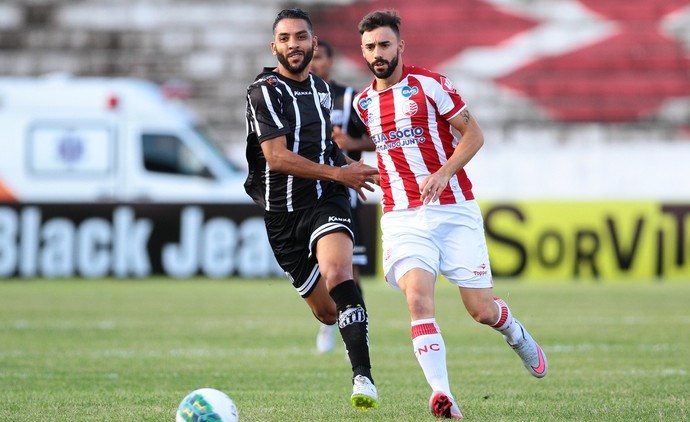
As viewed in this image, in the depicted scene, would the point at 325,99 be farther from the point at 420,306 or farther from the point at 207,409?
the point at 207,409

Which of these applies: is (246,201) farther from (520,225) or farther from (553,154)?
(553,154)

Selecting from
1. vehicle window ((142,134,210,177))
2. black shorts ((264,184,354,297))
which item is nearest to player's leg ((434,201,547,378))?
black shorts ((264,184,354,297))

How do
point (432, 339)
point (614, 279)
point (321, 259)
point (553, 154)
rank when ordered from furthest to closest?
point (553, 154), point (614, 279), point (321, 259), point (432, 339)

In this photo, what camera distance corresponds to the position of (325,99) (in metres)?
7.42

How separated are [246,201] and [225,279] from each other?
3.89 feet

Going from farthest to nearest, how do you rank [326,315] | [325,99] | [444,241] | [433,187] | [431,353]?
[326,315] < [325,99] < [444,241] < [433,187] < [431,353]

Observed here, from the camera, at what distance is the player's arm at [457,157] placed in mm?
6609

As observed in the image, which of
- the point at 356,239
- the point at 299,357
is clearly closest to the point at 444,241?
the point at 299,357

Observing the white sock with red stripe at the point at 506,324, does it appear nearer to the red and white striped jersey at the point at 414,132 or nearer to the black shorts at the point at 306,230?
the red and white striped jersey at the point at 414,132

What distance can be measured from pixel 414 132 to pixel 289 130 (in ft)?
2.26

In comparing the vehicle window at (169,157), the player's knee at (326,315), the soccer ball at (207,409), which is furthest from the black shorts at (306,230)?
the vehicle window at (169,157)

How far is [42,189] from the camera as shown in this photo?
67.2 ft

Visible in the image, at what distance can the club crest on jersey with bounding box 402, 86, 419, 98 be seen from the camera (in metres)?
6.97

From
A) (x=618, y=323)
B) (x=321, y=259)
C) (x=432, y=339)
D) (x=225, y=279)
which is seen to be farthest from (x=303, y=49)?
(x=225, y=279)
